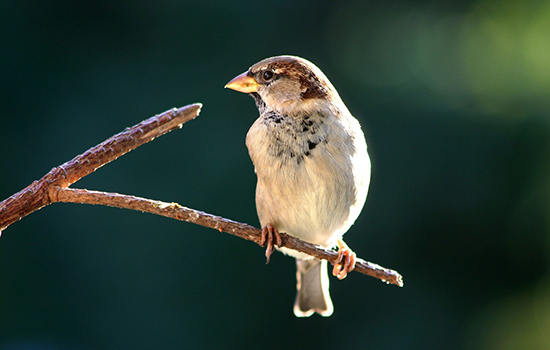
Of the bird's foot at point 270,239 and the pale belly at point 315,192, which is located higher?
the pale belly at point 315,192

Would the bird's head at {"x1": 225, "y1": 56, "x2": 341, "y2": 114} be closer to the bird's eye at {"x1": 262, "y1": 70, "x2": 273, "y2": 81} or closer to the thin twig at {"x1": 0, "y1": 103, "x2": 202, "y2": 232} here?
the bird's eye at {"x1": 262, "y1": 70, "x2": 273, "y2": 81}

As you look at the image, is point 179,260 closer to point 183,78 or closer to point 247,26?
point 183,78

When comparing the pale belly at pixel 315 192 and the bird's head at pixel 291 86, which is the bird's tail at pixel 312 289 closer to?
the pale belly at pixel 315 192

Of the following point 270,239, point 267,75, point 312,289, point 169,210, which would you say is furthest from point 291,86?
point 312,289

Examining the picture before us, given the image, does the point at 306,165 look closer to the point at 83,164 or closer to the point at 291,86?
the point at 291,86

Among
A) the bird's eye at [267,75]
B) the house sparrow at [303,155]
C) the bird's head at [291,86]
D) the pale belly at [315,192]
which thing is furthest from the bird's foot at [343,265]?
the bird's eye at [267,75]

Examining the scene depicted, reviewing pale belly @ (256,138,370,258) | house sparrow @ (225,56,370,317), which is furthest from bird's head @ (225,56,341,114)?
pale belly @ (256,138,370,258)

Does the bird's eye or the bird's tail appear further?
the bird's tail
